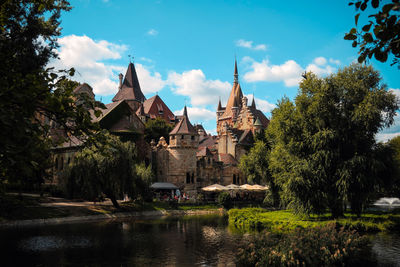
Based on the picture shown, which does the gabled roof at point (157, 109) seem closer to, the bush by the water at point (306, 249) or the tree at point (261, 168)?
the tree at point (261, 168)

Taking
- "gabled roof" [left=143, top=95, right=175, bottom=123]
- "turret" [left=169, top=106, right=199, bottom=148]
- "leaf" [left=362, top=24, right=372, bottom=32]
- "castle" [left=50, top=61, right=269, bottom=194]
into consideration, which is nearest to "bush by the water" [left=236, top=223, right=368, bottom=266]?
"leaf" [left=362, top=24, right=372, bottom=32]

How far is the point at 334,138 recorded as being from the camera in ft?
78.1

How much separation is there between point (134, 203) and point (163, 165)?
1505cm

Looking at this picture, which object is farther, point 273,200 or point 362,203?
point 273,200

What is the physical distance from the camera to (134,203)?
3734cm

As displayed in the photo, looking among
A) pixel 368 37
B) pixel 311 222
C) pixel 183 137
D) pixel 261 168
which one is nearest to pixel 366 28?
pixel 368 37

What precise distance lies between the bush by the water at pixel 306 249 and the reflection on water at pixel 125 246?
Answer: 3.75ft

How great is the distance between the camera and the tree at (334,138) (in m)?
23.3

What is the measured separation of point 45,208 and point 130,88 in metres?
60.2

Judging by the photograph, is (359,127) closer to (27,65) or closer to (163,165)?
(27,65)

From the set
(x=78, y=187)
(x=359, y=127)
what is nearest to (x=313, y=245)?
(x=359, y=127)

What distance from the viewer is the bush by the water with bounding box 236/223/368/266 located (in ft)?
41.5

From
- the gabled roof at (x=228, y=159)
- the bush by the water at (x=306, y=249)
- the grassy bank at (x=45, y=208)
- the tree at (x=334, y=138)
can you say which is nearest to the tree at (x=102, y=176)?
the grassy bank at (x=45, y=208)

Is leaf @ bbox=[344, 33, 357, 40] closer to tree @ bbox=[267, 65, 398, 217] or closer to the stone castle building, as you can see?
tree @ bbox=[267, 65, 398, 217]
